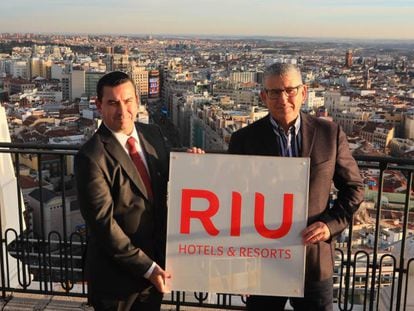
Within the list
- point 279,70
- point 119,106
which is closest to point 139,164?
point 119,106

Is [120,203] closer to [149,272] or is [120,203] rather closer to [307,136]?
[149,272]

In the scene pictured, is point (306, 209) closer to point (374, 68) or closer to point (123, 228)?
point (123, 228)

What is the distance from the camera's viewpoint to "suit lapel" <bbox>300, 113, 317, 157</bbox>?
204 centimetres

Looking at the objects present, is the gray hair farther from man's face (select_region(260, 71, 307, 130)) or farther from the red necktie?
the red necktie

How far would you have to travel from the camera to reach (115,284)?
1905 mm

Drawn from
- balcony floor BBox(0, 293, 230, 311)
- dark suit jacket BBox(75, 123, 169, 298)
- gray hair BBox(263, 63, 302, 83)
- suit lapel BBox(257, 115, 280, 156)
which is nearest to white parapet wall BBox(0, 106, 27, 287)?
balcony floor BBox(0, 293, 230, 311)

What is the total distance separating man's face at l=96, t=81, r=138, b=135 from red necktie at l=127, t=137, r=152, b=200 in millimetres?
47

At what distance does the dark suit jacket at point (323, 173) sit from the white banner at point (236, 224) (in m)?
0.04

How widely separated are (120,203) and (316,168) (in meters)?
0.73

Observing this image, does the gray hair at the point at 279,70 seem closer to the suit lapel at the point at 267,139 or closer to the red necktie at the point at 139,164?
the suit lapel at the point at 267,139

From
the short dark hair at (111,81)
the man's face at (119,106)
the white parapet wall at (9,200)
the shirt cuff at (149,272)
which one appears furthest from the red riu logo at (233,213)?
the white parapet wall at (9,200)

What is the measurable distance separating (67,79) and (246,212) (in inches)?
2953

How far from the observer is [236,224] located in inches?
81.6

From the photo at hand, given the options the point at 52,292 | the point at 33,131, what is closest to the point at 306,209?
the point at 52,292
